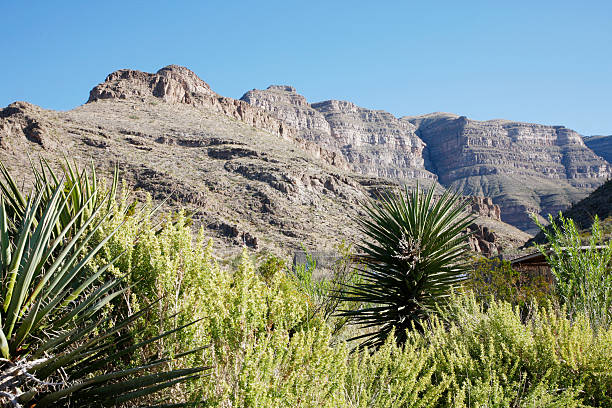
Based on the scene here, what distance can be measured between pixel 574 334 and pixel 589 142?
7517 inches

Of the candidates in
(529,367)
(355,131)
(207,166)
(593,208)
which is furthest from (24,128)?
(355,131)

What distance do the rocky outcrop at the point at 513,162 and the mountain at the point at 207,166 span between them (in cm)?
3006

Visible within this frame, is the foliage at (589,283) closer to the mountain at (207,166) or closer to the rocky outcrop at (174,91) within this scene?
the mountain at (207,166)

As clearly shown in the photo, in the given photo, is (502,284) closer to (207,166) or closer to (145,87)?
(207,166)

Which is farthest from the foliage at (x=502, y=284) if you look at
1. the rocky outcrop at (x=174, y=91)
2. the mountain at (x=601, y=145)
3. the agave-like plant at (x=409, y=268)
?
the mountain at (x=601, y=145)

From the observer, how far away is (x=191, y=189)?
131ft

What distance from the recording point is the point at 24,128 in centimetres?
4228

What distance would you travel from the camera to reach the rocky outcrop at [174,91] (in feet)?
254

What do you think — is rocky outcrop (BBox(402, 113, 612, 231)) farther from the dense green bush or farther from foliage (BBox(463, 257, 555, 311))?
the dense green bush

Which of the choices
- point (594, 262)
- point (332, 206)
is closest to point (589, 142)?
point (332, 206)

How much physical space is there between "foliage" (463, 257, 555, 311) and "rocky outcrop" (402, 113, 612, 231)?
308 ft

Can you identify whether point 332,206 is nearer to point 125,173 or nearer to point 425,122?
point 125,173

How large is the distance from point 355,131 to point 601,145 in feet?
303

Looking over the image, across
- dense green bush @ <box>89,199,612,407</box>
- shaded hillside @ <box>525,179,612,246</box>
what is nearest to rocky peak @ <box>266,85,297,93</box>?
shaded hillside @ <box>525,179,612,246</box>
